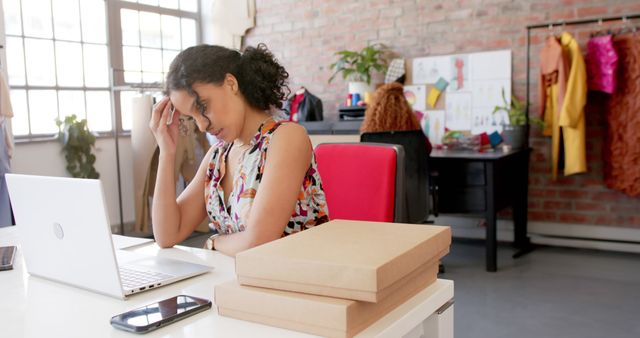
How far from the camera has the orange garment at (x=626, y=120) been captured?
3705mm

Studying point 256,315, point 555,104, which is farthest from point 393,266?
point 555,104

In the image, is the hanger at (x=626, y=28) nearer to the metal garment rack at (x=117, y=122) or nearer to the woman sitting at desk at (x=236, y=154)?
the woman sitting at desk at (x=236, y=154)

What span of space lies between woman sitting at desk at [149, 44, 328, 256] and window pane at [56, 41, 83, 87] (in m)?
3.56

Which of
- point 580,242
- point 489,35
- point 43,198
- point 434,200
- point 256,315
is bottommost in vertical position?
point 580,242

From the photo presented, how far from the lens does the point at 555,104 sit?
3.95 meters

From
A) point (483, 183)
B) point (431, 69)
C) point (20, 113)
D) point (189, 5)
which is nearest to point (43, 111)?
point (20, 113)

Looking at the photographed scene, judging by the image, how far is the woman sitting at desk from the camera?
1470 mm

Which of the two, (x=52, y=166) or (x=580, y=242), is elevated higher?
(x=52, y=166)

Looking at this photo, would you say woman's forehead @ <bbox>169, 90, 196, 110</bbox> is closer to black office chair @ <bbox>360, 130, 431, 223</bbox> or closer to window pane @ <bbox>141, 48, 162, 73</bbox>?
black office chair @ <bbox>360, 130, 431, 223</bbox>

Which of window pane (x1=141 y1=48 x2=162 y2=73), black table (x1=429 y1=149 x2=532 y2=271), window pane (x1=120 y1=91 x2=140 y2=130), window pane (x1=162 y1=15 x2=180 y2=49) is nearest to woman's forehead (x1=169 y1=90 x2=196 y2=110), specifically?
black table (x1=429 y1=149 x2=532 y2=271)

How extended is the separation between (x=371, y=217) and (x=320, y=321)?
91 centimetres

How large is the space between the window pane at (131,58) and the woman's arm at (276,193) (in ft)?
13.3

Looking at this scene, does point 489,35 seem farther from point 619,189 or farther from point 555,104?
point 619,189

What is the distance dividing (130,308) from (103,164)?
4107 mm
